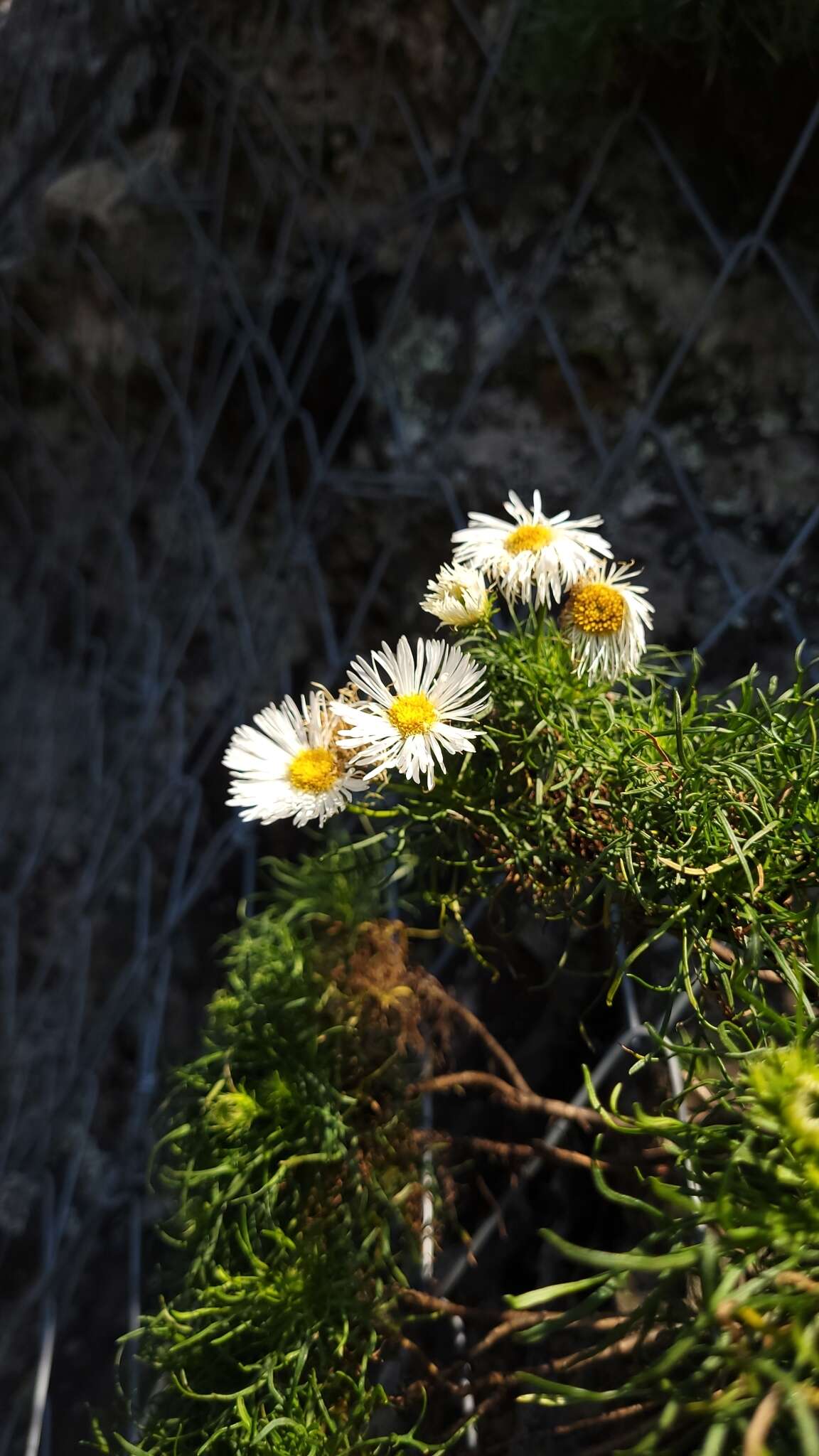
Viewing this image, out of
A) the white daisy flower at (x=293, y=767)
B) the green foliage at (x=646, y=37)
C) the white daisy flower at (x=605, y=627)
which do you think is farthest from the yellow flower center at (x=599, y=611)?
the green foliage at (x=646, y=37)

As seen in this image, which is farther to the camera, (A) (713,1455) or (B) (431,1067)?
(B) (431,1067)

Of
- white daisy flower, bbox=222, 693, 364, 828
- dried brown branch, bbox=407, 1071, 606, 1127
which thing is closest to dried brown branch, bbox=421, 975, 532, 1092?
dried brown branch, bbox=407, 1071, 606, 1127

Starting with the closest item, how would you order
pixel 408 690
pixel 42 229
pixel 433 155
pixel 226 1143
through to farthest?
pixel 408 690, pixel 226 1143, pixel 433 155, pixel 42 229

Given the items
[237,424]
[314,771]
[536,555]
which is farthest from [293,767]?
[237,424]

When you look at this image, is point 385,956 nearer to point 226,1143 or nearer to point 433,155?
point 226,1143

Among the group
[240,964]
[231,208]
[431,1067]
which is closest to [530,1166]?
[431,1067]

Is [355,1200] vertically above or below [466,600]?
below

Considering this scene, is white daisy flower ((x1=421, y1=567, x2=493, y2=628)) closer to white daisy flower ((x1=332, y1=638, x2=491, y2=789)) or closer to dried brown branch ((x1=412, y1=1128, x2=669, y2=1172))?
white daisy flower ((x1=332, y1=638, x2=491, y2=789))

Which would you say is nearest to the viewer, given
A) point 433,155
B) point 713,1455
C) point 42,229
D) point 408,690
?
point 713,1455

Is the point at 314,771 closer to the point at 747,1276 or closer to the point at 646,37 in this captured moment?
the point at 747,1276
